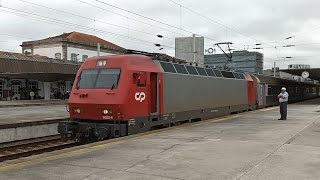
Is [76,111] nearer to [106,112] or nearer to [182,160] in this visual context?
[106,112]

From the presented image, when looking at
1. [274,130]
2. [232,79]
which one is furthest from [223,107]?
[274,130]

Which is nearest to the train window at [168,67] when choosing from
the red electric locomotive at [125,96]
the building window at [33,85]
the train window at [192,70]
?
A: the red electric locomotive at [125,96]

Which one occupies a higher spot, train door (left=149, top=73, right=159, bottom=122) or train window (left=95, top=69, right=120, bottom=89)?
train window (left=95, top=69, right=120, bottom=89)

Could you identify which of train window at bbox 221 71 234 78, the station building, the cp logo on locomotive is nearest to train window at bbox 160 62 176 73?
the cp logo on locomotive

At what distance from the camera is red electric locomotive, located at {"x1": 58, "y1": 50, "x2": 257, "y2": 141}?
11.4m

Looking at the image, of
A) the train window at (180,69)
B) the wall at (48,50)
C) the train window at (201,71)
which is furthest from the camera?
the wall at (48,50)

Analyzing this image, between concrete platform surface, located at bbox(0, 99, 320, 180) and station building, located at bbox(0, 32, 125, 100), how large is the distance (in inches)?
1071

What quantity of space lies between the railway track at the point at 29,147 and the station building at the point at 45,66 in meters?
20.4

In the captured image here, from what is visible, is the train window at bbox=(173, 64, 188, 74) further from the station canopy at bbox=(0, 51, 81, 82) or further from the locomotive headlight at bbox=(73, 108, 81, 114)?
the station canopy at bbox=(0, 51, 81, 82)

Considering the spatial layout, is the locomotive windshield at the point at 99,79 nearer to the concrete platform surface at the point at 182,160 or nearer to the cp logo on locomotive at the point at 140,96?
the cp logo on locomotive at the point at 140,96

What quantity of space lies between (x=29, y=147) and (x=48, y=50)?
49134mm

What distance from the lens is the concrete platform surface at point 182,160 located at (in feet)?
21.0

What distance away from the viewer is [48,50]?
60.2 meters

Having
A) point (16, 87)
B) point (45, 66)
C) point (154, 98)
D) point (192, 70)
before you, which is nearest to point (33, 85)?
point (16, 87)
